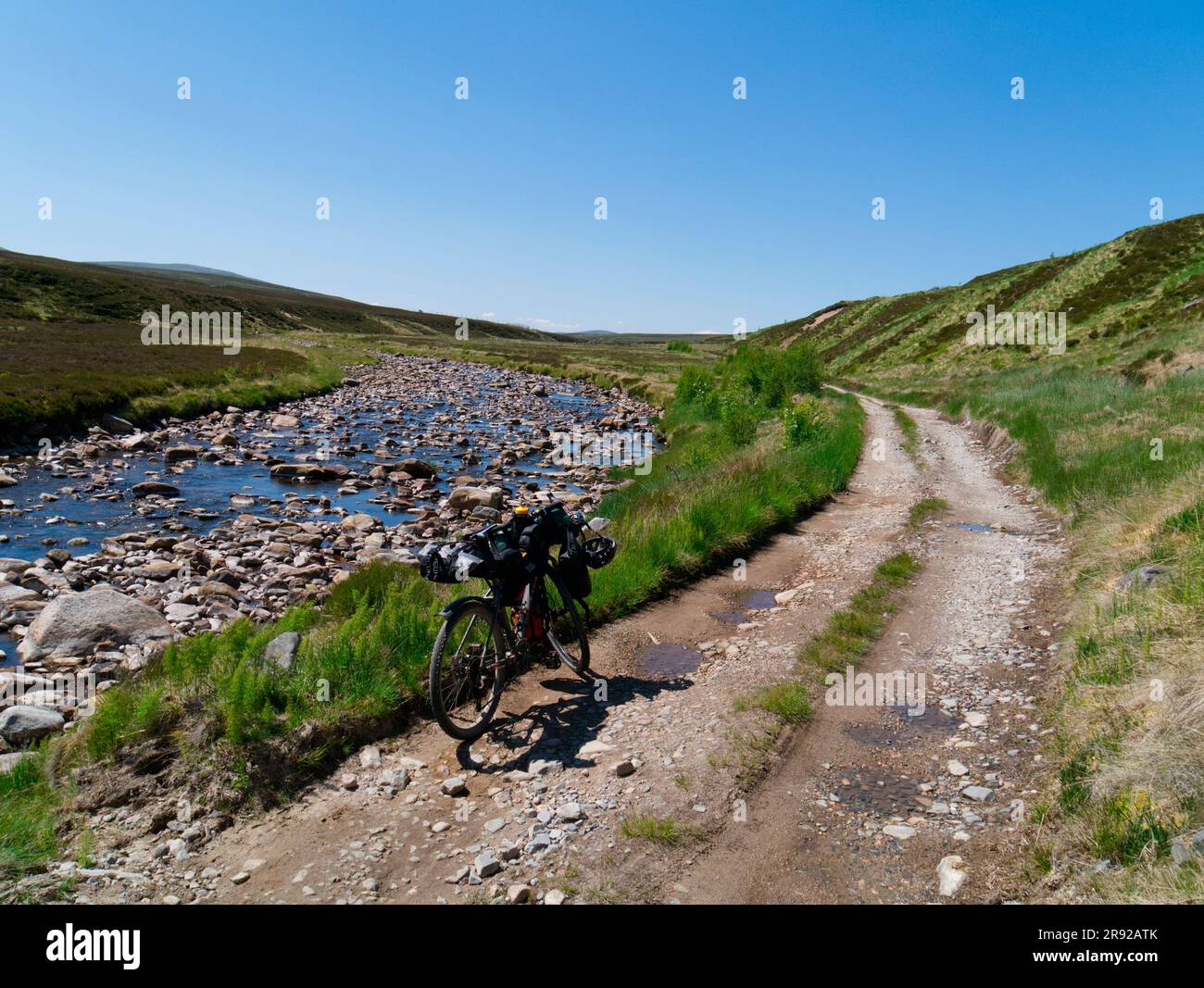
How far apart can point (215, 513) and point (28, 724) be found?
1217 centimetres

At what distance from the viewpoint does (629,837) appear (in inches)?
186

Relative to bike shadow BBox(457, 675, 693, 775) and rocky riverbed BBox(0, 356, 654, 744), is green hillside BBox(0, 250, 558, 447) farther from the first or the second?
bike shadow BBox(457, 675, 693, 775)

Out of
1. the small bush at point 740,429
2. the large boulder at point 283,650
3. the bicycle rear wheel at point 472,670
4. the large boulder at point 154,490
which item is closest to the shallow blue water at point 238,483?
the large boulder at point 154,490

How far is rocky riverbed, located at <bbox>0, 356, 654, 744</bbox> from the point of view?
9.95 meters

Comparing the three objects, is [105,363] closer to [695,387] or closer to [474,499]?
[474,499]

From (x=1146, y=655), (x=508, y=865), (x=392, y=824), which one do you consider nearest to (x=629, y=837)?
(x=508, y=865)

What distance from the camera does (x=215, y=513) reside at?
1781 centimetres

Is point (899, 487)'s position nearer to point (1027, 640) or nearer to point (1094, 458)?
point (1094, 458)

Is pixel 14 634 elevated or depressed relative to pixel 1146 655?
depressed

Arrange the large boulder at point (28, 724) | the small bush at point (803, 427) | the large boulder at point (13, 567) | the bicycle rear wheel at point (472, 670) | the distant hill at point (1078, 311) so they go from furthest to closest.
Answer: the distant hill at point (1078, 311) < the small bush at point (803, 427) < the large boulder at point (13, 567) < the large boulder at point (28, 724) < the bicycle rear wheel at point (472, 670)

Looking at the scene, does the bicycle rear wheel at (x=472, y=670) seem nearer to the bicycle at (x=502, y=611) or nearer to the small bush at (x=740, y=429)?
the bicycle at (x=502, y=611)

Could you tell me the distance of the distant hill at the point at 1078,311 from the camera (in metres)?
43.2

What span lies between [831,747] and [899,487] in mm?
13075

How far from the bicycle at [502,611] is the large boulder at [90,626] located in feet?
19.0
